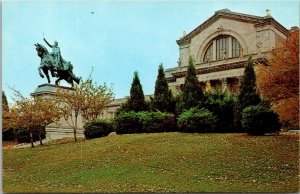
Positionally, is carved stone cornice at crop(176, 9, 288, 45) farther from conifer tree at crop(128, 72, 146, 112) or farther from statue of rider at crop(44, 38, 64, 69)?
statue of rider at crop(44, 38, 64, 69)

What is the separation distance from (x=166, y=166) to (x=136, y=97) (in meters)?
14.3

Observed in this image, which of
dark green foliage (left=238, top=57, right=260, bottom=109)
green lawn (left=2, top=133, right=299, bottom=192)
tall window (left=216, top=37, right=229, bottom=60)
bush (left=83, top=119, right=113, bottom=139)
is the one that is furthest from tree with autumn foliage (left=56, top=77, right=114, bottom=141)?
tall window (left=216, top=37, right=229, bottom=60)

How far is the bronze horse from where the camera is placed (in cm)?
3691

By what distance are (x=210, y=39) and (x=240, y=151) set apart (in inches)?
1323

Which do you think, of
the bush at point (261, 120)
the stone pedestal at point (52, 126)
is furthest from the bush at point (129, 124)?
the bush at point (261, 120)

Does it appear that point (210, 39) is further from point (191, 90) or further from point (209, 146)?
point (209, 146)

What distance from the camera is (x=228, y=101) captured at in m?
30.3

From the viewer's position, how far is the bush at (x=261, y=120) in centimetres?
2533

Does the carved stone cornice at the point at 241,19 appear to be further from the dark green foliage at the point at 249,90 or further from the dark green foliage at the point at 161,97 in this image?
the dark green foliage at the point at 249,90

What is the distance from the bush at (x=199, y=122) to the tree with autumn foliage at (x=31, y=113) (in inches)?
385

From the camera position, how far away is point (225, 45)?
2089 inches

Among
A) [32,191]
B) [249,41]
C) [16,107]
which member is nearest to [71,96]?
[16,107]

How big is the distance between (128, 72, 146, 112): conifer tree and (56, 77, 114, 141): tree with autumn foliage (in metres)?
3.52

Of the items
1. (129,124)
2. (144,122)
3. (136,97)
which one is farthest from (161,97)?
(129,124)
